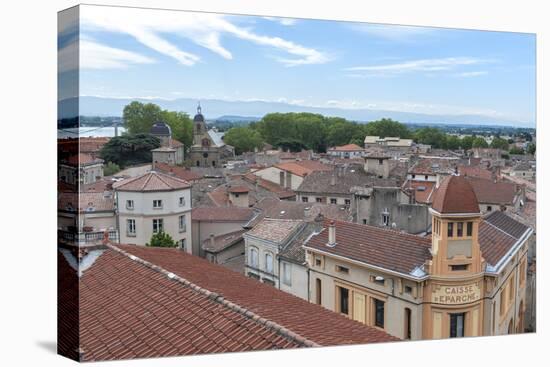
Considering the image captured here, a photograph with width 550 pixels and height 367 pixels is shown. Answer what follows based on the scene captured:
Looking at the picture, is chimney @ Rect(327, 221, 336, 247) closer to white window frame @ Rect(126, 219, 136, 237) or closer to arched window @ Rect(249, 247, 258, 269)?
arched window @ Rect(249, 247, 258, 269)

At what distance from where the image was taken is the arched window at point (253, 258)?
866 centimetres

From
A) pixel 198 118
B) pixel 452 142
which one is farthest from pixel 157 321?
pixel 452 142

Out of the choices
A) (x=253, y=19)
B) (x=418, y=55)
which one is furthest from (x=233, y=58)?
(x=418, y=55)

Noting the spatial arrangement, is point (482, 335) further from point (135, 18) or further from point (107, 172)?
point (135, 18)

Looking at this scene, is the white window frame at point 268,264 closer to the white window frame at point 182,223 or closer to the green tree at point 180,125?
the white window frame at point 182,223

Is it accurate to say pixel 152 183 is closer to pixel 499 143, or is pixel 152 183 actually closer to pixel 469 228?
pixel 469 228

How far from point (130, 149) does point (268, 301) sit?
2221 millimetres

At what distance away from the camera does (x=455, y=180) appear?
8578 millimetres

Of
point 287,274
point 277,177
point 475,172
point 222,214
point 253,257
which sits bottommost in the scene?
point 287,274

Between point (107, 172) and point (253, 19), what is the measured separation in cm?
236

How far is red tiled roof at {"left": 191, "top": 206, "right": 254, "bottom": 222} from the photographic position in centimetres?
813

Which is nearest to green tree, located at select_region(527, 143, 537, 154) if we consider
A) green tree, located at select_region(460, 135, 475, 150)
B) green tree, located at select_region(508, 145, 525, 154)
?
green tree, located at select_region(508, 145, 525, 154)

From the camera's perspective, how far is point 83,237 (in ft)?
23.0

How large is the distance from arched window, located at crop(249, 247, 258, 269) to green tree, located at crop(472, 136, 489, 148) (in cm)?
317
